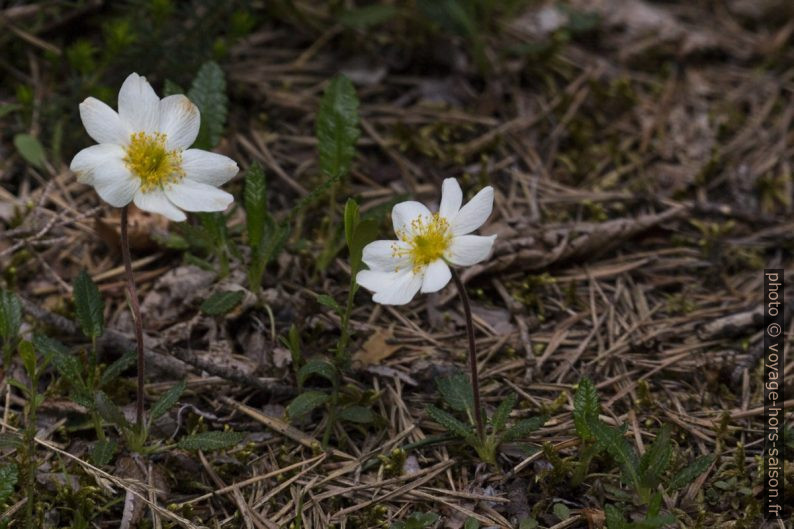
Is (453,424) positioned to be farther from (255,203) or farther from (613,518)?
(255,203)

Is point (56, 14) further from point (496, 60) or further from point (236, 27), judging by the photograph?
point (496, 60)

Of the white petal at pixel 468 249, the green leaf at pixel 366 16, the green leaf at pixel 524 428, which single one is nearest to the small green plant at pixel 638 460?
the green leaf at pixel 524 428

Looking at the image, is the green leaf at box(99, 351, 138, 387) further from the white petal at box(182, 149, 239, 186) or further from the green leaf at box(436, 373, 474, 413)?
the green leaf at box(436, 373, 474, 413)

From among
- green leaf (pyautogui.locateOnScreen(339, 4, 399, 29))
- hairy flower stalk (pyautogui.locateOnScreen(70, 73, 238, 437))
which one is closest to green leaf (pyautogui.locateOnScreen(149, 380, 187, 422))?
hairy flower stalk (pyautogui.locateOnScreen(70, 73, 238, 437))

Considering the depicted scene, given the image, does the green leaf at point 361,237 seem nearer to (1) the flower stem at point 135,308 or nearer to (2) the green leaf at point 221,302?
(2) the green leaf at point 221,302

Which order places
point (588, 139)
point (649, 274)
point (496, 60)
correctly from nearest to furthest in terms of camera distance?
point (649, 274) < point (588, 139) < point (496, 60)

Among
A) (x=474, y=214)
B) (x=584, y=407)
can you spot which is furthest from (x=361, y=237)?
(x=584, y=407)

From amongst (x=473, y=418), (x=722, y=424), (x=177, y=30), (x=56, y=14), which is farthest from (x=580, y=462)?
(x=56, y=14)
